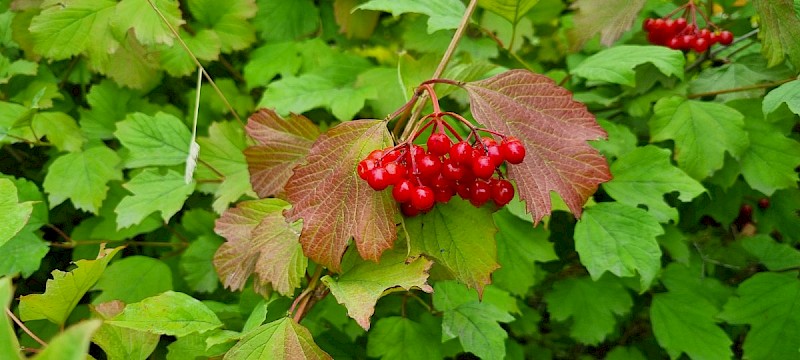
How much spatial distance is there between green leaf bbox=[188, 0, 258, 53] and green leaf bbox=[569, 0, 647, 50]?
3.30 ft

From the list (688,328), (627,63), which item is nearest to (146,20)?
(627,63)

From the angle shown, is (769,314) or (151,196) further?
(769,314)

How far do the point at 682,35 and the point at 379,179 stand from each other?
1.35m

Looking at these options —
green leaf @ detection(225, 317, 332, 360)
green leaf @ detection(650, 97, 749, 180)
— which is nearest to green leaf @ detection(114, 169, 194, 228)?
green leaf @ detection(225, 317, 332, 360)

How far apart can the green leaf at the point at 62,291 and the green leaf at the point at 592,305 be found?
4.61ft

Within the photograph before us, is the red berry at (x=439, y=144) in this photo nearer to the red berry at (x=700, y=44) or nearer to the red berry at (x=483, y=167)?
the red berry at (x=483, y=167)

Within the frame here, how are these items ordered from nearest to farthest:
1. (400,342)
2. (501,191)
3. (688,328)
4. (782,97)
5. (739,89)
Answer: (501,191), (782,97), (400,342), (739,89), (688,328)

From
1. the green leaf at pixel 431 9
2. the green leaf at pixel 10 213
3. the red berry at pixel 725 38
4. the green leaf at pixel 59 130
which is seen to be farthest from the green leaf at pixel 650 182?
the green leaf at pixel 59 130

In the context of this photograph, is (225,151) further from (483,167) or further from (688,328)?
(688,328)

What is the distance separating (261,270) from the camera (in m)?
1.12

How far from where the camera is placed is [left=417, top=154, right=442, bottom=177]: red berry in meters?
0.92

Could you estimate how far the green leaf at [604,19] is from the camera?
1549 millimetres

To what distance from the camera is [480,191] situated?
0.98m

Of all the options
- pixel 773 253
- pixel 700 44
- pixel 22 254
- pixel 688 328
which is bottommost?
pixel 688 328
